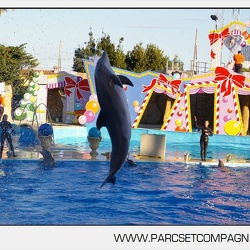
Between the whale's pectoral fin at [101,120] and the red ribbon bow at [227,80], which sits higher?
the red ribbon bow at [227,80]

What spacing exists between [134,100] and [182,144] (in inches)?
94.1

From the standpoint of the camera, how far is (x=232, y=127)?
16.9 m

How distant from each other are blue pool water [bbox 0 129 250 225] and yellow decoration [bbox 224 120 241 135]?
538 centimetres

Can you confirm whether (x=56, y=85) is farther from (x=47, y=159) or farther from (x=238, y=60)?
(x=47, y=159)

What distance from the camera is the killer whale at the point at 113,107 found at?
16.9 ft

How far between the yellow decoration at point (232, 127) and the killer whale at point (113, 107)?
467 inches

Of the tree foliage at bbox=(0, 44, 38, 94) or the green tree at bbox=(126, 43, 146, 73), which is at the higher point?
the green tree at bbox=(126, 43, 146, 73)

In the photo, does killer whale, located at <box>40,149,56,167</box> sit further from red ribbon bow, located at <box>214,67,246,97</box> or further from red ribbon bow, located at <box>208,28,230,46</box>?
red ribbon bow, located at <box>208,28,230,46</box>

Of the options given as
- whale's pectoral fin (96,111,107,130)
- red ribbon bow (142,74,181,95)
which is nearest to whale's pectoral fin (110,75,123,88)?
whale's pectoral fin (96,111,107,130)

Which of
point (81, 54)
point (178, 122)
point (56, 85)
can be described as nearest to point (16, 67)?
point (81, 54)

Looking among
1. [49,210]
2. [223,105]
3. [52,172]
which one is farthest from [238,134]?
[49,210]

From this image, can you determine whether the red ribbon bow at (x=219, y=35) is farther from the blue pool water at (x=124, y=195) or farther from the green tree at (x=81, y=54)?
the blue pool water at (x=124, y=195)

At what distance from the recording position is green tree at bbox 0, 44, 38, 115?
2581cm

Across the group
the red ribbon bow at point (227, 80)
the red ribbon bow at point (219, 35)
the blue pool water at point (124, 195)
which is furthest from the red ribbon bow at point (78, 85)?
the blue pool water at point (124, 195)
